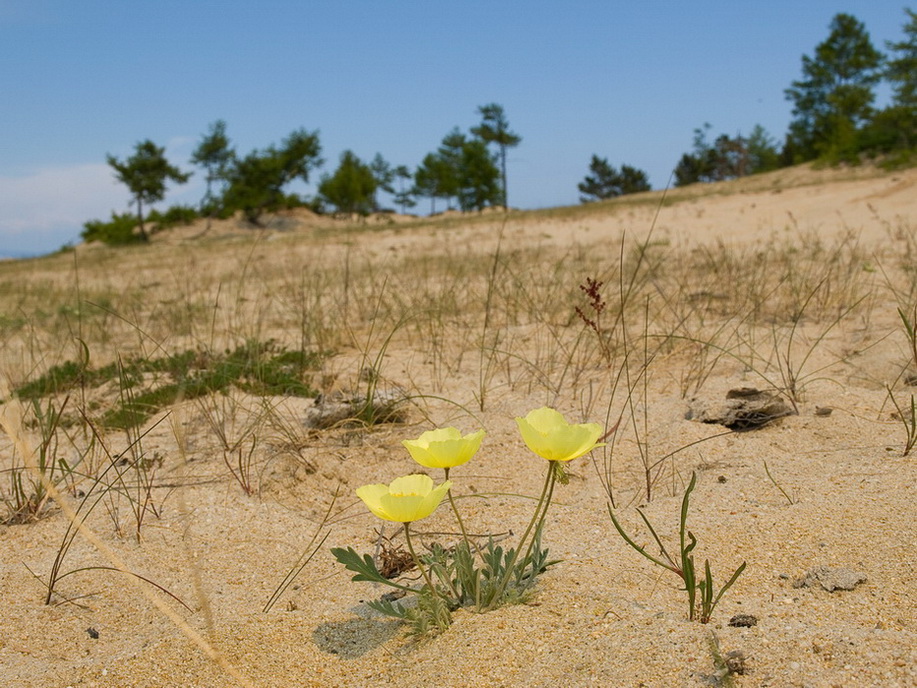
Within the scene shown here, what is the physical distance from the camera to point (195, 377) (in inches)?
118

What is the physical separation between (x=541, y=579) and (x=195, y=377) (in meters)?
2.05

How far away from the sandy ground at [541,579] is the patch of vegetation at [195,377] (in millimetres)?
323

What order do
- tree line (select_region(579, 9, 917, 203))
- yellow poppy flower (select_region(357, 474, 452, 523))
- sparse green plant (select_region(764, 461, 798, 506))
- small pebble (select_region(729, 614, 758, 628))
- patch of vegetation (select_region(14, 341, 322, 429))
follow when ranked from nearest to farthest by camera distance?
yellow poppy flower (select_region(357, 474, 452, 523))
small pebble (select_region(729, 614, 758, 628))
sparse green plant (select_region(764, 461, 798, 506))
patch of vegetation (select_region(14, 341, 322, 429))
tree line (select_region(579, 9, 917, 203))

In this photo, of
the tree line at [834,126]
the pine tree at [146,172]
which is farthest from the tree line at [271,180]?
the tree line at [834,126]

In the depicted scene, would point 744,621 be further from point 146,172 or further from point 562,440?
point 146,172

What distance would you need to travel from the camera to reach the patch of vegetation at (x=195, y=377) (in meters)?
2.74

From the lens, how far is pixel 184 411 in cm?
272

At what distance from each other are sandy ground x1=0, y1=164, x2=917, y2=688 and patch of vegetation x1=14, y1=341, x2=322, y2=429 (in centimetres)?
32

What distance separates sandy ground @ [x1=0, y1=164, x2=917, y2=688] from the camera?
45.4 inches

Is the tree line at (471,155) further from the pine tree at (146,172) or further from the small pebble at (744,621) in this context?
the small pebble at (744,621)

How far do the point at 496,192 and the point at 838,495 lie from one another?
3533cm

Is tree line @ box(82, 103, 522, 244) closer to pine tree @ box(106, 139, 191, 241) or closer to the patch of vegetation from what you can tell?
pine tree @ box(106, 139, 191, 241)

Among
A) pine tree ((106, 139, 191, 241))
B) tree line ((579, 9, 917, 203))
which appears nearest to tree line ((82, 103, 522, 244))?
pine tree ((106, 139, 191, 241))

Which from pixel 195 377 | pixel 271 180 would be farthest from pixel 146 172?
pixel 195 377
